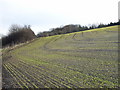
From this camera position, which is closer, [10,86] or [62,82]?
[62,82]

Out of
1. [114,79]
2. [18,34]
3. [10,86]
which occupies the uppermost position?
[18,34]

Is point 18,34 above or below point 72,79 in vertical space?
above

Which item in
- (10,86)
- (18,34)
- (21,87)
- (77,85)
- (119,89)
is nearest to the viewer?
(119,89)

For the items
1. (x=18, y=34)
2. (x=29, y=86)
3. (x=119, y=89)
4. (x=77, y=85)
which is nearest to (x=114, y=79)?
(x=119, y=89)

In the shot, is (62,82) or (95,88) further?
(62,82)

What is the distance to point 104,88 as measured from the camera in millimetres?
6102

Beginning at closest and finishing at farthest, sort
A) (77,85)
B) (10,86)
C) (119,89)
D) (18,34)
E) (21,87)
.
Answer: (119,89), (77,85), (21,87), (10,86), (18,34)

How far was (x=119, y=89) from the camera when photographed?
597 cm

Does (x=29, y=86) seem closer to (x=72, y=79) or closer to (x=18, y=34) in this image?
(x=72, y=79)

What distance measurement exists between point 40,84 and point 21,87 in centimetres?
129

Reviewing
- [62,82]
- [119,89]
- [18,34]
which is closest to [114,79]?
[119,89]

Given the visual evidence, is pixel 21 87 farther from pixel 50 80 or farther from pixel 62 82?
pixel 62 82

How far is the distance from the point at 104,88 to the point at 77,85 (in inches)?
61.3

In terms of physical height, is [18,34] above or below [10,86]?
above
